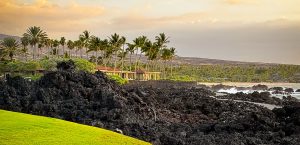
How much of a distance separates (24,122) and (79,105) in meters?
9.67

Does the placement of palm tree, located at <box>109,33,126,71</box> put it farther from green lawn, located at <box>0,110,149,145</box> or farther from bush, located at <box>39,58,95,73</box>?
green lawn, located at <box>0,110,149,145</box>

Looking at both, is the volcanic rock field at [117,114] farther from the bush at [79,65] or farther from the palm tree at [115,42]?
the palm tree at [115,42]

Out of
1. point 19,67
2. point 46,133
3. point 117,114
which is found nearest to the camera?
point 46,133

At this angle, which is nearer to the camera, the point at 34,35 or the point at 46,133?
the point at 46,133

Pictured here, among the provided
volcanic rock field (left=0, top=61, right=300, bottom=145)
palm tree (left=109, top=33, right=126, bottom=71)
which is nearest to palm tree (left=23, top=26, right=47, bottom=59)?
palm tree (left=109, top=33, right=126, bottom=71)

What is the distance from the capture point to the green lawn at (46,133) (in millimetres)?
11758

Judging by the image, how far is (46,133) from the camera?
Answer: 12.5 m

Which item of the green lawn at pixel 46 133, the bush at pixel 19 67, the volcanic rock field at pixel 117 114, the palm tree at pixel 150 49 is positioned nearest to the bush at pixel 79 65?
the bush at pixel 19 67

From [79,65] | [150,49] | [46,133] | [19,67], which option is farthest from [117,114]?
[150,49]

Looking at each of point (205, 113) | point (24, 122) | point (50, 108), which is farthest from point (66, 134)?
point (205, 113)

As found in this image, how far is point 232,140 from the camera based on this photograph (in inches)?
809

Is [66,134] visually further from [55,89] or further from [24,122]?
[55,89]

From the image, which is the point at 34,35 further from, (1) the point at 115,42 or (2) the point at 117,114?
(2) the point at 117,114

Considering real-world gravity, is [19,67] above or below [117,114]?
below
